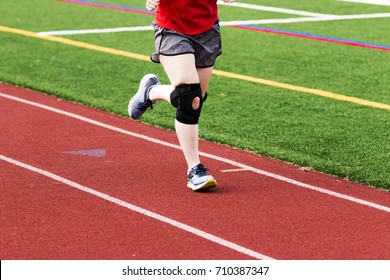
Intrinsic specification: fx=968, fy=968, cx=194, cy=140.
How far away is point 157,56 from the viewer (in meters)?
7.01

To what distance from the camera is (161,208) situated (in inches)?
253

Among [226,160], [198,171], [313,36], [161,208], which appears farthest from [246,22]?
[161,208]

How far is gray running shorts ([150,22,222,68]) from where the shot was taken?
6.70 m

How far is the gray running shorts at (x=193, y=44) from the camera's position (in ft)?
22.0

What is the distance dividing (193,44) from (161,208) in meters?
1.21

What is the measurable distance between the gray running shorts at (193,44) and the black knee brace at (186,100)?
0.79 feet

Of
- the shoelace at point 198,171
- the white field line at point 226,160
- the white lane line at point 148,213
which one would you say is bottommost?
the white field line at point 226,160

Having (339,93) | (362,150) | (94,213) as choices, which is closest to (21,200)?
(94,213)

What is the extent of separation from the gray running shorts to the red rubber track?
942 millimetres

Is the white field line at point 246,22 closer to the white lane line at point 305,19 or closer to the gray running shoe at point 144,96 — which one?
the white lane line at point 305,19

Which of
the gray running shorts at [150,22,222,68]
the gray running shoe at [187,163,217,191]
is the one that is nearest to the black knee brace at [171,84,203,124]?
the gray running shorts at [150,22,222,68]

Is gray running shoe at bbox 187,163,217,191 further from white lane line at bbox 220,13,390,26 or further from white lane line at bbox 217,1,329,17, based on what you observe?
white lane line at bbox 217,1,329,17

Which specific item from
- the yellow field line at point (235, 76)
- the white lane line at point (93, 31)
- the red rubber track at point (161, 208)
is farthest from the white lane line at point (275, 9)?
the red rubber track at point (161, 208)

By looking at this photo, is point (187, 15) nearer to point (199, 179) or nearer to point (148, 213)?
point (199, 179)
